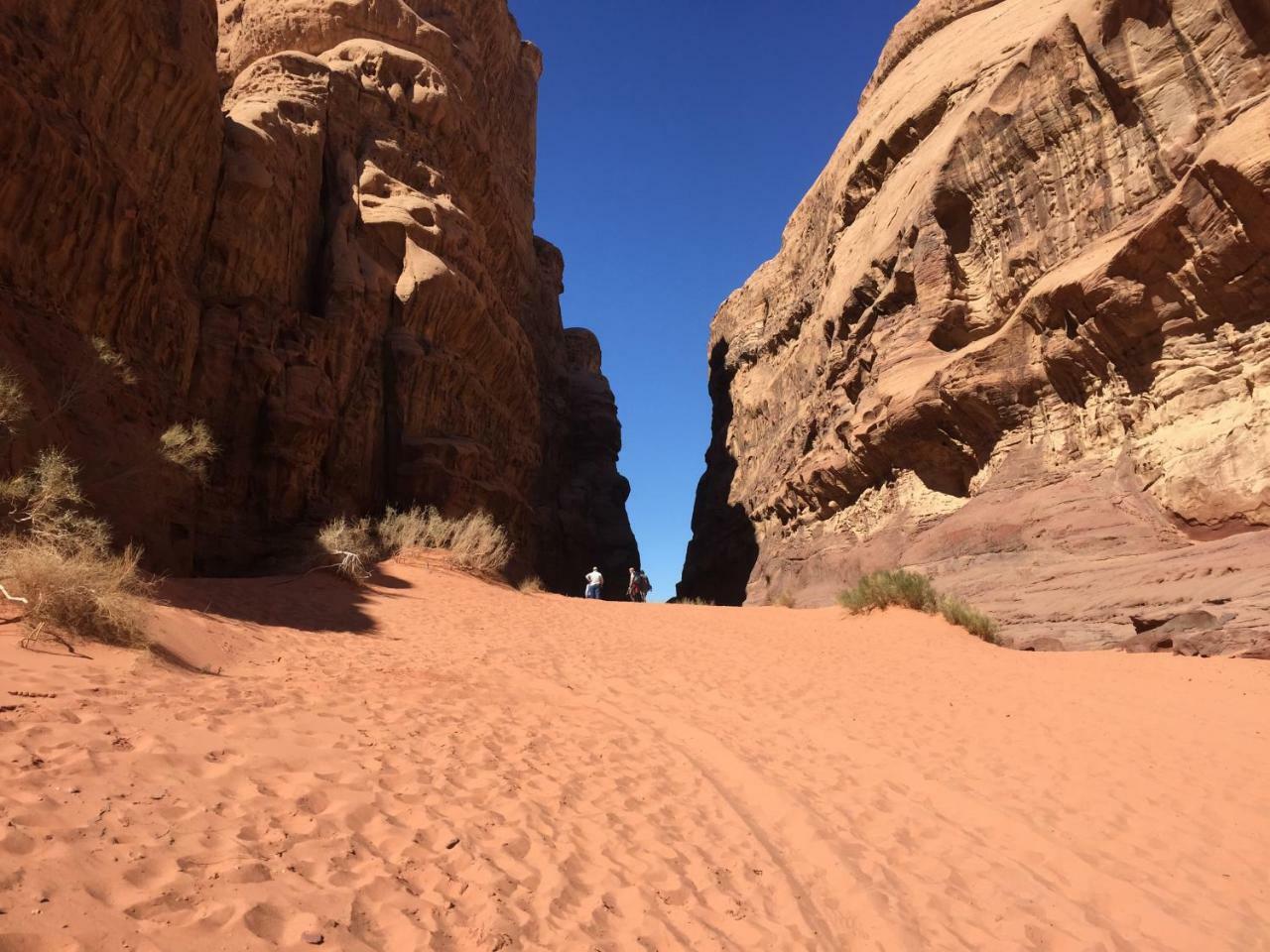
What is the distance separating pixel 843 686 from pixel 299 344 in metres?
18.1

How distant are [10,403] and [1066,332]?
61.8 feet

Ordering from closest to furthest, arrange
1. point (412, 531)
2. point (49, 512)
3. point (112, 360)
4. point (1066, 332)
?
point (49, 512)
point (112, 360)
point (1066, 332)
point (412, 531)

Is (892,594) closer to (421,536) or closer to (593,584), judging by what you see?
(593,584)

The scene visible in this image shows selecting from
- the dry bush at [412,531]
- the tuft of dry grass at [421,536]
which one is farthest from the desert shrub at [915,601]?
the dry bush at [412,531]

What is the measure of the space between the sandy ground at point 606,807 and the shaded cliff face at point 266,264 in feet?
28.1

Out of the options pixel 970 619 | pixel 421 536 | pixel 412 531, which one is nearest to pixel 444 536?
pixel 421 536

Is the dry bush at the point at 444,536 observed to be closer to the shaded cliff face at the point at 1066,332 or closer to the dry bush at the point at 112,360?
the dry bush at the point at 112,360

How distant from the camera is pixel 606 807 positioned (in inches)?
189

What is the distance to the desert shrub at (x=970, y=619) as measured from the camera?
38.8 feet

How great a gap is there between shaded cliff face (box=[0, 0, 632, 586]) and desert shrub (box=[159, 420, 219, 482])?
0.34 metres

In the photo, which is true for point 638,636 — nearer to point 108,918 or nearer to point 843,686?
point 843,686

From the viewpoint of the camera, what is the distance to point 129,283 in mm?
14805

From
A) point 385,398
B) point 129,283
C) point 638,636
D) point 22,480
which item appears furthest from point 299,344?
point 638,636

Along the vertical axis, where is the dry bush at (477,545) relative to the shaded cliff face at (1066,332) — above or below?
below
